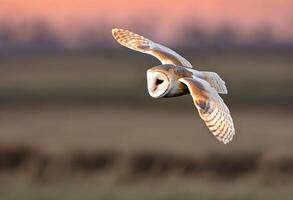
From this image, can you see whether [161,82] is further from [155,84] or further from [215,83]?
[215,83]

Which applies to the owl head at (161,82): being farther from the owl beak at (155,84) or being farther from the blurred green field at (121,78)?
the blurred green field at (121,78)

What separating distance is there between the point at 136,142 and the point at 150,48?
4.53 metres

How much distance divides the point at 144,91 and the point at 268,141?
2.84 m

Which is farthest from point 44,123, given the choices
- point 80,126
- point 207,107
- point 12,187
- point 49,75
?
point 207,107

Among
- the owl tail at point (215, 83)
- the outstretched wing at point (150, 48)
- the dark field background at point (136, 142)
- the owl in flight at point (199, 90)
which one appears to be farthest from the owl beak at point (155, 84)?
the dark field background at point (136, 142)

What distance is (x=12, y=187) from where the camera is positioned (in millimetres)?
10609

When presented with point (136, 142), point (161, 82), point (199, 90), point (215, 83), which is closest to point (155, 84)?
point (161, 82)

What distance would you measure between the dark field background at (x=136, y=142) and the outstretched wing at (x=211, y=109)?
3.79 metres

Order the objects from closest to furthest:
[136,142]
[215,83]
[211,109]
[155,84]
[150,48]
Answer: [211,109] < [155,84] < [215,83] < [150,48] < [136,142]

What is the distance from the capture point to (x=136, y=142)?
38.2 feet

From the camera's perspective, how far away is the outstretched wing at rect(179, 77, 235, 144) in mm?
6258

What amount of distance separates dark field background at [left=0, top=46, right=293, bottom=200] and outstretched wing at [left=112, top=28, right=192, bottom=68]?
9.62 feet

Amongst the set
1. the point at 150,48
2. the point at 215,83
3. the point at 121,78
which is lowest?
the point at 121,78

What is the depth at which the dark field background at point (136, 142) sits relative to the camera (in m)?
10.6
